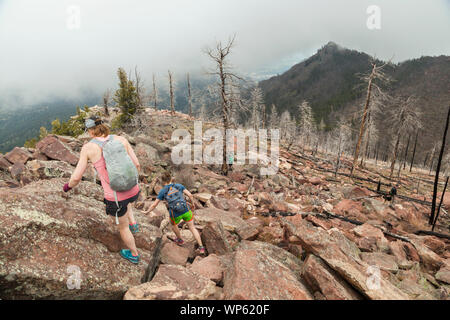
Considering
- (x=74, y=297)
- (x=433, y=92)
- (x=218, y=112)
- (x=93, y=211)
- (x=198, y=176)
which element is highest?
(x=433, y=92)

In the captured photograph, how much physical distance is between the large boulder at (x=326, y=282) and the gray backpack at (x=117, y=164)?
354cm

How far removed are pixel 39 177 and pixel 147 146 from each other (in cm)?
862

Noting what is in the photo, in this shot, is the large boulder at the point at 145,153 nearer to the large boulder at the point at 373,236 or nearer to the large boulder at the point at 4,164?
the large boulder at the point at 4,164

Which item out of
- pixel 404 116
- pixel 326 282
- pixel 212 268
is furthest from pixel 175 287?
pixel 404 116

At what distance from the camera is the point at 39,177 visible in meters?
6.41

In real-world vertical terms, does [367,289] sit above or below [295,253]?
above

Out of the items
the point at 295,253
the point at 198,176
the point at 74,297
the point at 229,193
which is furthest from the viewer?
the point at 198,176

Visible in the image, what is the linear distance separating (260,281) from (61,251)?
3455 mm

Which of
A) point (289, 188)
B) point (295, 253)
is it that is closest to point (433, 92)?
point (289, 188)

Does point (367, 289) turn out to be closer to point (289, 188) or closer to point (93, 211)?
point (93, 211)

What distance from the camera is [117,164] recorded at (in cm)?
329

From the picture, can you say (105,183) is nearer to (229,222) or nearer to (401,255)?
(229,222)

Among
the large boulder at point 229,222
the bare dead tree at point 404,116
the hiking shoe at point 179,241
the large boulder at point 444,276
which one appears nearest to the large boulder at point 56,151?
the large boulder at point 229,222
